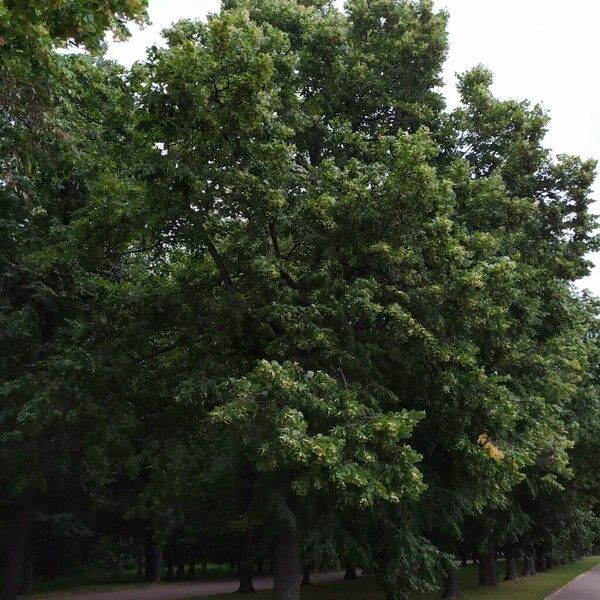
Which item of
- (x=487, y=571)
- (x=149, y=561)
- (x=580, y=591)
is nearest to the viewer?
(x=487, y=571)

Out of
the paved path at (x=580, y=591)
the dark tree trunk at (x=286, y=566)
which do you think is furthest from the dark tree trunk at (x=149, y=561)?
the dark tree trunk at (x=286, y=566)

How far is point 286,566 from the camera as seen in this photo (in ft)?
39.4

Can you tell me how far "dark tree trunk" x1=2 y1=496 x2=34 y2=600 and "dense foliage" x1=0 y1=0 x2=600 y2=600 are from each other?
5.96m

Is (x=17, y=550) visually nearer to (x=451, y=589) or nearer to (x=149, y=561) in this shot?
(x=451, y=589)

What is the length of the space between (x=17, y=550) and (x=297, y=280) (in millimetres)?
14698

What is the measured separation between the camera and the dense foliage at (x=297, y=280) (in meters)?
9.13

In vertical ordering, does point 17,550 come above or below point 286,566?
above

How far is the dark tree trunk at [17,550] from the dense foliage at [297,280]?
5956 mm

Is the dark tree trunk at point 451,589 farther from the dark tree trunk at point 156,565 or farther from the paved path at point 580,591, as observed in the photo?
the dark tree trunk at point 156,565

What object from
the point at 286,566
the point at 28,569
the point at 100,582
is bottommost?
the point at 286,566

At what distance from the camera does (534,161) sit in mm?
16172

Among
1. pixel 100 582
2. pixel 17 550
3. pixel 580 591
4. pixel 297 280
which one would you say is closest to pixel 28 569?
pixel 100 582

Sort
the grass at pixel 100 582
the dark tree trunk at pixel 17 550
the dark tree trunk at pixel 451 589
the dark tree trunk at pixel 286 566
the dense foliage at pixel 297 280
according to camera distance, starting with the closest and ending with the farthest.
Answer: the dense foliage at pixel 297 280
the dark tree trunk at pixel 286 566
the dark tree trunk at pixel 451 589
the dark tree trunk at pixel 17 550
the grass at pixel 100 582

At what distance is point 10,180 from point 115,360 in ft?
17.0
